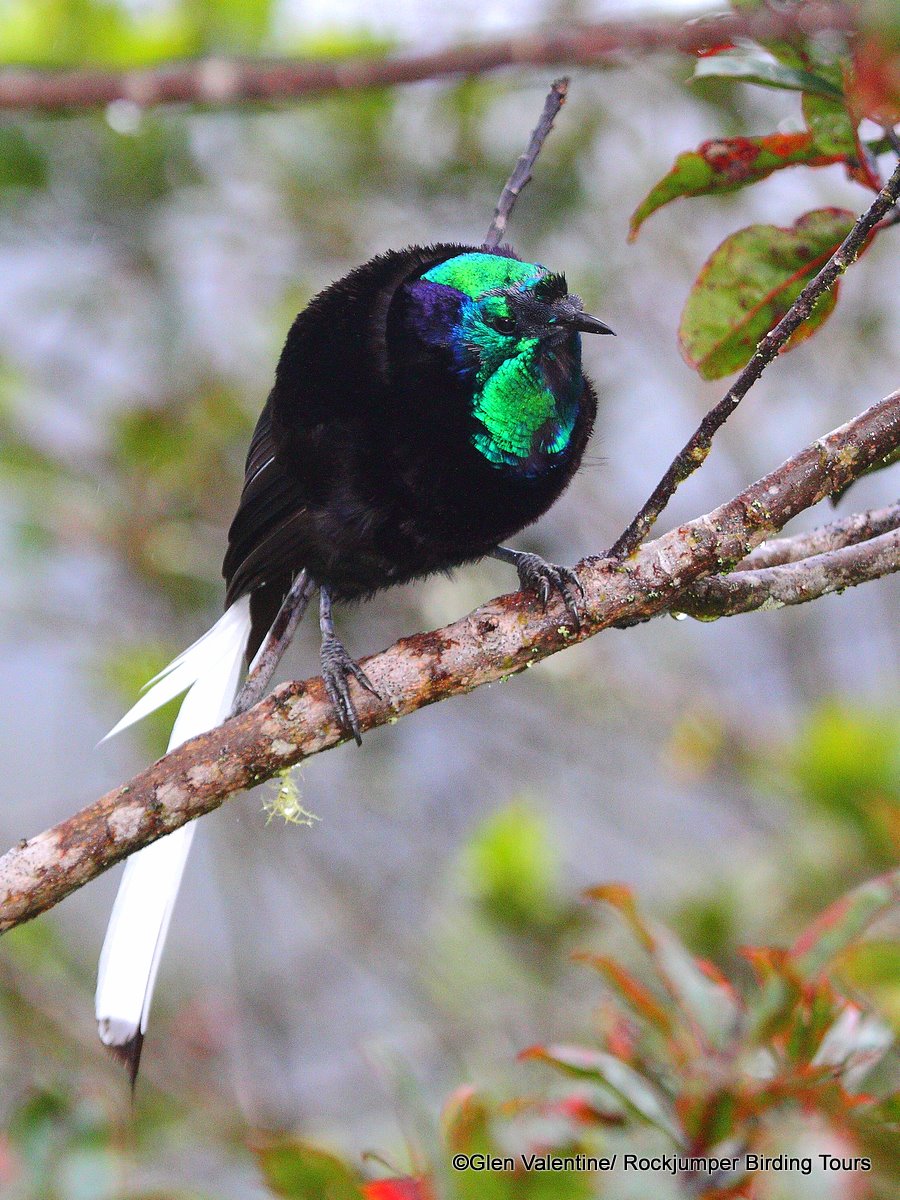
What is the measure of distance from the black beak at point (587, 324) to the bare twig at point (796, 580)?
0.44 meters

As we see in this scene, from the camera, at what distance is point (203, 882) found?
6.14 metres

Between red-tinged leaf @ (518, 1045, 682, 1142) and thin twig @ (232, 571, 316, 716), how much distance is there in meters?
0.59

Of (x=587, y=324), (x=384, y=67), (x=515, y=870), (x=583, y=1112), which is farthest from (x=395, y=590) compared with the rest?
(x=384, y=67)

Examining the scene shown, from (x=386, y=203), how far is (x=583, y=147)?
0.61m

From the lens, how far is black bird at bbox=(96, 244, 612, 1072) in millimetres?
1811

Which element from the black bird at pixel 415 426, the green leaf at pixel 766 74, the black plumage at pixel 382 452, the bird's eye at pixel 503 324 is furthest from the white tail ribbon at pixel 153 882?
the green leaf at pixel 766 74

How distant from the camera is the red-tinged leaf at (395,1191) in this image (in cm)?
129

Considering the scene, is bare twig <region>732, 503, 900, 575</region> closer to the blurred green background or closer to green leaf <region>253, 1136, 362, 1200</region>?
green leaf <region>253, 1136, 362, 1200</region>

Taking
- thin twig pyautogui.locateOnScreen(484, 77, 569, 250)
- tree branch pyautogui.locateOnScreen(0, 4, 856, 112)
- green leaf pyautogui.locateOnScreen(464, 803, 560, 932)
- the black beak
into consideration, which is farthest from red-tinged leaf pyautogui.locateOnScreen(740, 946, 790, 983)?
green leaf pyautogui.locateOnScreen(464, 803, 560, 932)

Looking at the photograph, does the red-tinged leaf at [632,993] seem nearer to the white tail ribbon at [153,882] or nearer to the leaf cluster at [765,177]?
the white tail ribbon at [153,882]

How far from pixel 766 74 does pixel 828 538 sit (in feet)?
1.92

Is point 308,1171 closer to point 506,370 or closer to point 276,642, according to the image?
point 276,642

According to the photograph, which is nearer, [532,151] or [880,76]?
[880,76]

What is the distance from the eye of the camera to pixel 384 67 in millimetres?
812
